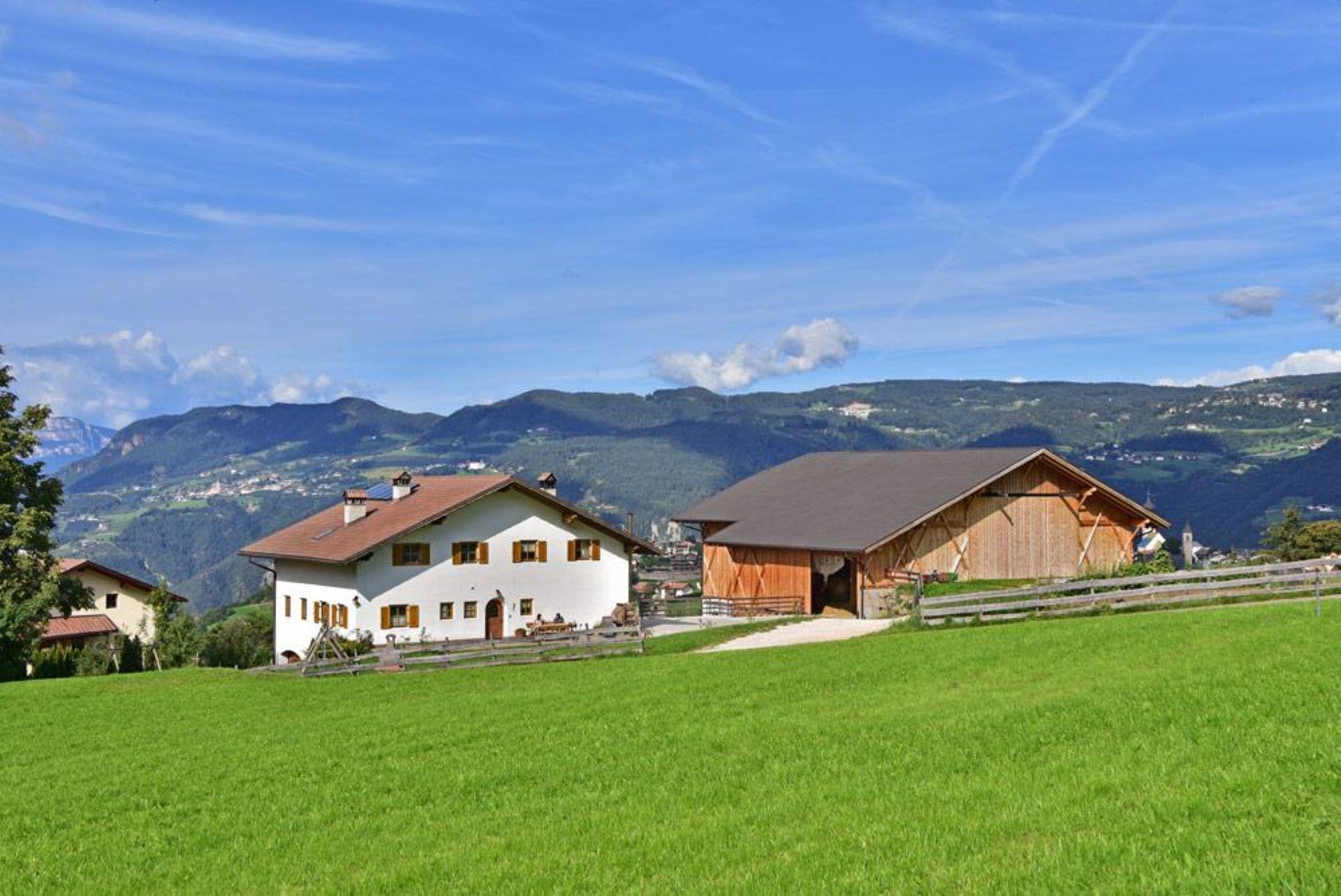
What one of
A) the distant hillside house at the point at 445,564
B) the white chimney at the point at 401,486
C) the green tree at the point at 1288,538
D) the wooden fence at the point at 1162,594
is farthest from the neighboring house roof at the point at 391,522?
the green tree at the point at 1288,538

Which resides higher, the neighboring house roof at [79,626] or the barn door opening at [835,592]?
the barn door opening at [835,592]

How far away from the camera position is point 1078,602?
36.2 metres

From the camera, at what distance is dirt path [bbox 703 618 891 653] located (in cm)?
3766

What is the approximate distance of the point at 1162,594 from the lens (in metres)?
36.4

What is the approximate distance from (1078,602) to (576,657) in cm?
1597

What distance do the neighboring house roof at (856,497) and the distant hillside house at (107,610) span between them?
126 feet

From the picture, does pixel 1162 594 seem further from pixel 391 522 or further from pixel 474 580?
pixel 391 522

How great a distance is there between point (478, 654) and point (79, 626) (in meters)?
48.8

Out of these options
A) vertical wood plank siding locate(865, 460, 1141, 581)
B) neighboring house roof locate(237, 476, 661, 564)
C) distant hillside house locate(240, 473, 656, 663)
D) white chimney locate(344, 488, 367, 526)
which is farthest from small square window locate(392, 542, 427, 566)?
vertical wood plank siding locate(865, 460, 1141, 581)

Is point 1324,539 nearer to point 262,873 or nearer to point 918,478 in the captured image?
point 918,478

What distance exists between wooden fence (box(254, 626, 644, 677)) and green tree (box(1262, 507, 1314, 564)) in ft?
191

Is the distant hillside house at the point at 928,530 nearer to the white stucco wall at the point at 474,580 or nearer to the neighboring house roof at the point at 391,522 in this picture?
the white stucco wall at the point at 474,580

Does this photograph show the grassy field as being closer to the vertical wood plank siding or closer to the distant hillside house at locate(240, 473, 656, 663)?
the vertical wood plank siding

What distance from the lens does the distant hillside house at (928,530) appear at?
49312 millimetres
